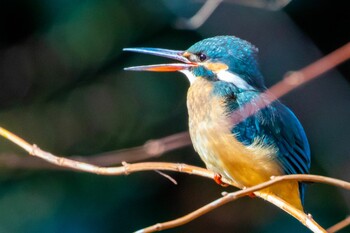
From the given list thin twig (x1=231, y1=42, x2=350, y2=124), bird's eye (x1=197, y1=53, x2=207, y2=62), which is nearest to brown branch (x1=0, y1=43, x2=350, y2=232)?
thin twig (x1=231, y1=42, x2=350, y2=124)

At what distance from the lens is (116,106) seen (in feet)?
16.2

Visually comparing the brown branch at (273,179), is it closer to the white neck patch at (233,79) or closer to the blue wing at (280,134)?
the blue wing at (280,134)

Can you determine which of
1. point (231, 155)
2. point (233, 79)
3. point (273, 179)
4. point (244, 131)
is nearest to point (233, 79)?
point (233, 79)

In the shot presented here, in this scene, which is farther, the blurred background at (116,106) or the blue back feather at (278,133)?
the blurred background at (116,106)

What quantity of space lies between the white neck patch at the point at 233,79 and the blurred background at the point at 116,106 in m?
1.11

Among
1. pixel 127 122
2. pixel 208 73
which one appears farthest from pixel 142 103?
pixel 208 73

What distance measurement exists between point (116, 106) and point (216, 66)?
4.67ft

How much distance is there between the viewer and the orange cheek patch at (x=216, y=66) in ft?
11.7

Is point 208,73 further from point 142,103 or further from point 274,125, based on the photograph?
point 142,103

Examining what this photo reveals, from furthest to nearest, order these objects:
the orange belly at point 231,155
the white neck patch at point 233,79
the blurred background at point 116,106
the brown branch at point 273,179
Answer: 1. the blurred background at point 116,106
2. the white neck patch at point 233,79
3. the orange belly at point 231,155
4. the brown branch at point 273,179

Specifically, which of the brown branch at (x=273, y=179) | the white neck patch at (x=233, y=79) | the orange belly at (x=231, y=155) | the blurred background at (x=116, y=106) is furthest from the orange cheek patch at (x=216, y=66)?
the blurred background at (x=116, y=106)

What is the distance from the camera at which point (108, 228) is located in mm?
4969

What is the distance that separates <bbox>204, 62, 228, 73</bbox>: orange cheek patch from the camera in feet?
11.7

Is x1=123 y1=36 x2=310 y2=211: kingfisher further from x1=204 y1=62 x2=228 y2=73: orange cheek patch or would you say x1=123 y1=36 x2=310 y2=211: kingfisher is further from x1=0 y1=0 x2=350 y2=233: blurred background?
x1=0 y1=0 x2=350 y2=233: blurred background
